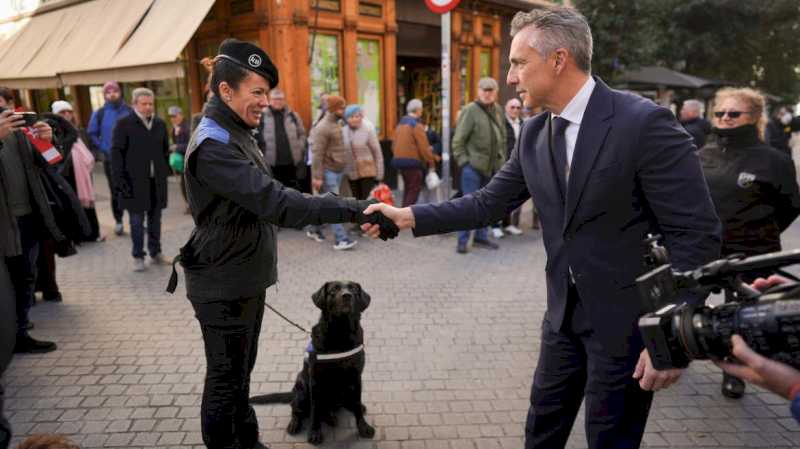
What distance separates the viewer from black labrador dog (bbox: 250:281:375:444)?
3252mm

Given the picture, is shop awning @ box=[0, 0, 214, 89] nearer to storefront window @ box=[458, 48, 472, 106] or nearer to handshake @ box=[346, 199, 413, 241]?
storefront window @ box=[458, 48, 472, 106]

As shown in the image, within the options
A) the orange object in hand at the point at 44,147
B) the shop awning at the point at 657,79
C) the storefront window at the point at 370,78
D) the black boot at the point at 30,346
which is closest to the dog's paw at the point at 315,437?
the black boot at the point at 30,346

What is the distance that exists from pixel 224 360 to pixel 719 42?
28952 millimetres

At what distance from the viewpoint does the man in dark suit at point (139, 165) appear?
22.0 ft

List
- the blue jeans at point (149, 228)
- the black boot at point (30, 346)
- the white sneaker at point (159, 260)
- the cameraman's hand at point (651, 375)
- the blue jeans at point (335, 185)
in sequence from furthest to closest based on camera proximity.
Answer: the blue jeans at point (335, 185) → the white sneaker at point (159, 260) → the blue jeans at point (149, 228) → the black boot at point (30, 346) → the cameraman's hand at point (651, 375)

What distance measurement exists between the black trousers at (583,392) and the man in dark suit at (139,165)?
18.9 feet

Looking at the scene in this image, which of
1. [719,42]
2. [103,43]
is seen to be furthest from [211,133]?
[719,42]

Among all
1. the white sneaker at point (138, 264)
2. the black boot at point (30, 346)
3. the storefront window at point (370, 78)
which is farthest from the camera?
the storefront window at point (370, 78)

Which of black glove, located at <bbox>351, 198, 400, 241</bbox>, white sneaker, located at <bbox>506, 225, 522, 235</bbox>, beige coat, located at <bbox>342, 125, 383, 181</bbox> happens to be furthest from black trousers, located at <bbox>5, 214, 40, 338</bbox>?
white sneaker, located at <bbox>506, 225, 522, 235</bbox>

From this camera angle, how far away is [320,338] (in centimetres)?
328

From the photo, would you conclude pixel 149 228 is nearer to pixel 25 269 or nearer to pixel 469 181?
pixel 25 269

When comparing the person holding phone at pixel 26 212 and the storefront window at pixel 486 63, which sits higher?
the storefront window at pixel 486 63

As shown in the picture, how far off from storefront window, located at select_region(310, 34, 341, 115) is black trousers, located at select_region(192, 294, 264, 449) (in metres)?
8.45

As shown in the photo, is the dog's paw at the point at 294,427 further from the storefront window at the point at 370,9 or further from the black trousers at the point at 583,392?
the storefront window at the point at 370,9
